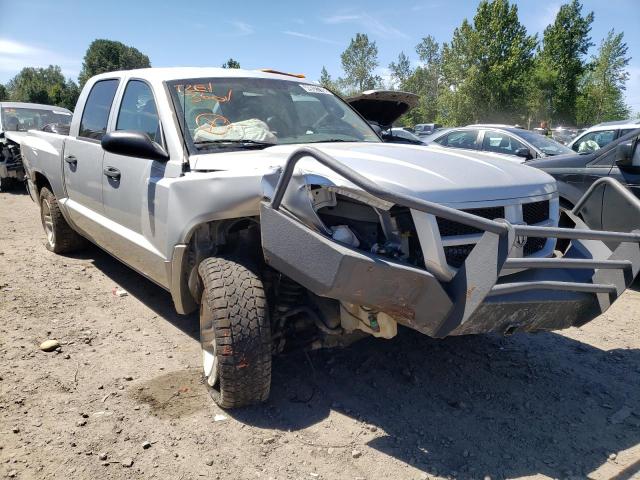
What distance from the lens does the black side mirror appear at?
16.0 ft

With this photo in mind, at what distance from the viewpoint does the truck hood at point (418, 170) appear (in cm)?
246

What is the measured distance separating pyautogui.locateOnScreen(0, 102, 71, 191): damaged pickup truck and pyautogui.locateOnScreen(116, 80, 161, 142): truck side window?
668cm

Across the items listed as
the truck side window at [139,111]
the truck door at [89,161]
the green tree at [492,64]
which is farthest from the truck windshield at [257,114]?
the green tree at [492,64]

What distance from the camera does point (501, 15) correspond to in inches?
1582

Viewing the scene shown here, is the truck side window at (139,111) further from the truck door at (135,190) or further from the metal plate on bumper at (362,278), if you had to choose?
the metal plate on bumper at (362,278)

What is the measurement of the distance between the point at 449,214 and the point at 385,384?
149 centimetres

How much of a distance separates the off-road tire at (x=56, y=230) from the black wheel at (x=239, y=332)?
347 cm

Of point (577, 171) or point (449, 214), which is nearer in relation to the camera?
point (449, 214)

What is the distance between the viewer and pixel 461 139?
977 centimetres

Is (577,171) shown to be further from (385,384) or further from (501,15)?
(501,15)

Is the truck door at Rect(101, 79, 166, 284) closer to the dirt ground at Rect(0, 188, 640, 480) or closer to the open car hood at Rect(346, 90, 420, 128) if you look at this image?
the dirt ground at Rect(0, 188, 640, 480)

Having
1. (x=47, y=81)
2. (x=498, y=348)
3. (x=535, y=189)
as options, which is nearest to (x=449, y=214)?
(x=535, y=189)

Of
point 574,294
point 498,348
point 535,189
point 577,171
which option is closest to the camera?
point 574,294

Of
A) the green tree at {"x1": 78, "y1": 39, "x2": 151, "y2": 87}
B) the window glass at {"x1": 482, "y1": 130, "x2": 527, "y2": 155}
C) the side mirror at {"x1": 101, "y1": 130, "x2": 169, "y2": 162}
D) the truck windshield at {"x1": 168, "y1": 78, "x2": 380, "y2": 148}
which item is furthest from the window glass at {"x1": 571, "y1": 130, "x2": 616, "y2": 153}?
the green tree at {"x1": 78, "y1": 39, "x2": 151, "y2": 87}
